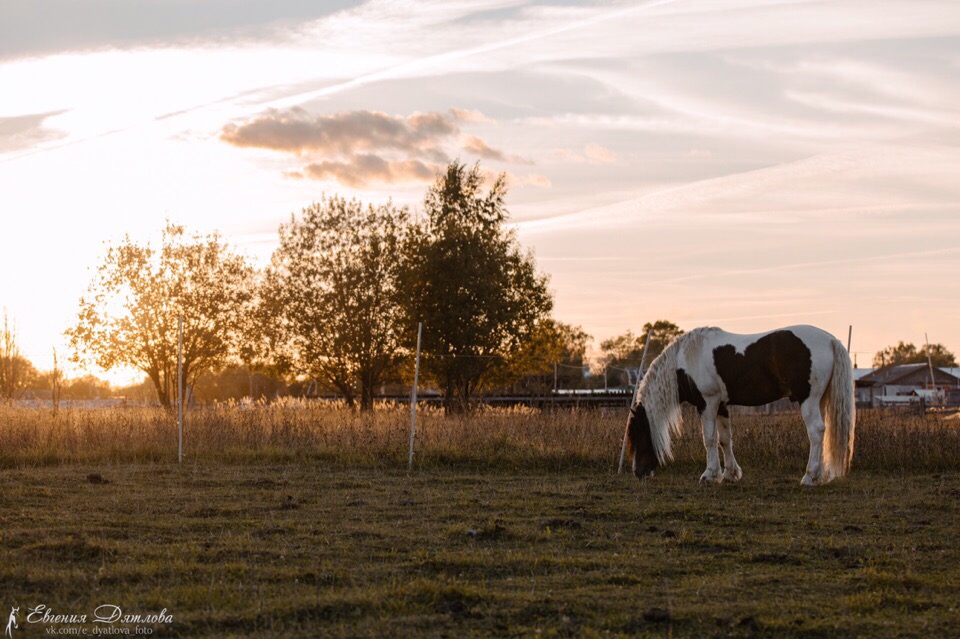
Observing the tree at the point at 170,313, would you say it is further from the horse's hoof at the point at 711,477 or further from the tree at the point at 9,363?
the horse's hoof at the point at 711,477

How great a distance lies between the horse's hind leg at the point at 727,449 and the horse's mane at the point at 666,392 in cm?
65

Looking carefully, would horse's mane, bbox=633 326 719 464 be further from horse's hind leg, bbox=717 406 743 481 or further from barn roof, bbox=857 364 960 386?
barn roof, bbox=857 364 960 386

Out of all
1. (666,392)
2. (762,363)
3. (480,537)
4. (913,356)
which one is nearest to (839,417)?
(762,363)

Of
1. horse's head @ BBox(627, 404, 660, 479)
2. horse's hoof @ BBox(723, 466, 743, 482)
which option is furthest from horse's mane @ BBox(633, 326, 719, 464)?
horse's hoof @ BBox(723, 466, 743, 482)

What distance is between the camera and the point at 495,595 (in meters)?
6.01

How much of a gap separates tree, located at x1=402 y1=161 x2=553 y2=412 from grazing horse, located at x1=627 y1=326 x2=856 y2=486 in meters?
12.9

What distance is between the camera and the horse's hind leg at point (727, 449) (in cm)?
1318

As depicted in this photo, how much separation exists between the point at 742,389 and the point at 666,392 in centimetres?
104

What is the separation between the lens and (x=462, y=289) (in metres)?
27.1

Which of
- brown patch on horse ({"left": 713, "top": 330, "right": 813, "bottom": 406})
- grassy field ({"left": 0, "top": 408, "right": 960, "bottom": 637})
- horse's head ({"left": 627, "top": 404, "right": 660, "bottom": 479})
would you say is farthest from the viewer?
horse's head ({"left": 627, "top": 404, "right": 660, "bottom": 479})

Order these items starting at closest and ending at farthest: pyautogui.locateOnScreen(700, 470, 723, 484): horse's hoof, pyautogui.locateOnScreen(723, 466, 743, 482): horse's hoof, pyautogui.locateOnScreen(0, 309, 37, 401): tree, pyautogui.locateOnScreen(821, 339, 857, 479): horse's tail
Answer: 1. pyautogui.locateOnScreen(821, 339, 857, 479): horse's tail
2. pyautogui.locateOnScreen(700, 470, 723, 484): horse's hoof
3. pyautogui.locateOnScreen(723, 466, 743, 482): horse's hoof
4. pyautogui.locateOnScreen(0, 309, 37, 401): tree

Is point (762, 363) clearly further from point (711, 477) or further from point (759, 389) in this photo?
point (711, 477)

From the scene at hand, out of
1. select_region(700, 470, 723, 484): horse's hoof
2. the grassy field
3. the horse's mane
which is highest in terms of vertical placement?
the horse's mane

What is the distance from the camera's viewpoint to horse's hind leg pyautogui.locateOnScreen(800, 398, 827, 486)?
1240cm
